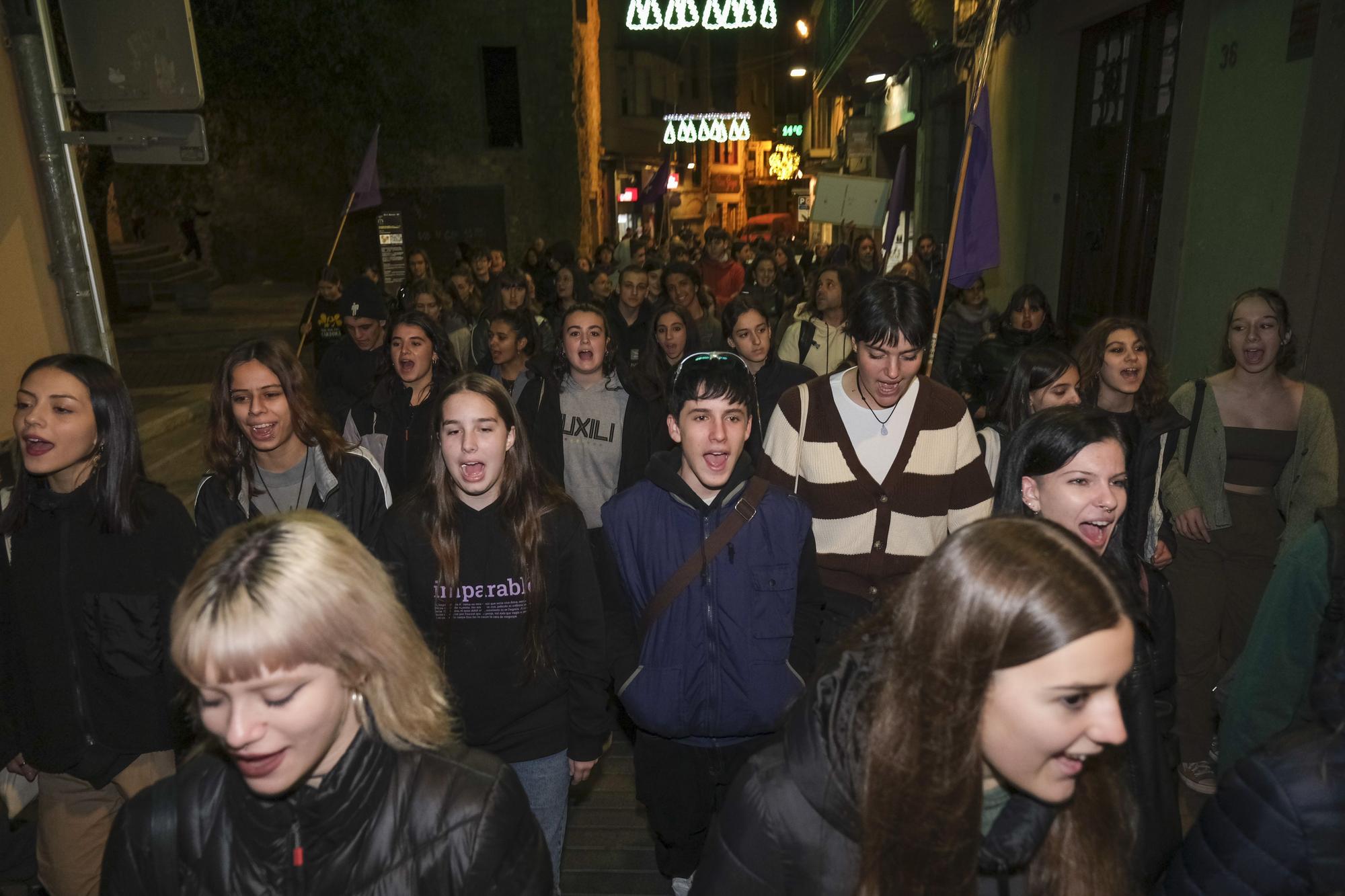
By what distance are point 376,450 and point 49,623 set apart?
2.04 metres

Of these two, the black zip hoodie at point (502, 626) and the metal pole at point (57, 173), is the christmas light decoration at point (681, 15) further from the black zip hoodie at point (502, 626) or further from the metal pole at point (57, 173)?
the black zip hoodie at point (502, 626)

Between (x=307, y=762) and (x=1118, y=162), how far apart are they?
8831 millimetres

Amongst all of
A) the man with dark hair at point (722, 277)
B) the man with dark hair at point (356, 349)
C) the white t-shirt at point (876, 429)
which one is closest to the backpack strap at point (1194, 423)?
the white t-shirt at point (876, 429)

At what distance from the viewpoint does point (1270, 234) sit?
5848 mm

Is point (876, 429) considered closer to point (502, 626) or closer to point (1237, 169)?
point (502, 626)

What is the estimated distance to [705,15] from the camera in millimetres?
27297

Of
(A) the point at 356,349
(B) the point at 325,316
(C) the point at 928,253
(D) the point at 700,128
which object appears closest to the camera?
(A) the point at 356,349

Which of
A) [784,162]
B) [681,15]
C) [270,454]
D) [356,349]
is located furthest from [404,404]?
[784,162]

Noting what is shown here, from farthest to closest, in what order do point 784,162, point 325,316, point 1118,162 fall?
point 784,162, point 325,316, point 1118,162

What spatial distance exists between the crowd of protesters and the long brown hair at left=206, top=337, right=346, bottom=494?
2cm

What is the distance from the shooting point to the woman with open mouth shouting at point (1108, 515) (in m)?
2.01

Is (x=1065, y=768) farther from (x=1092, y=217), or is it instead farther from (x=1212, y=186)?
(x=1092, y=217)

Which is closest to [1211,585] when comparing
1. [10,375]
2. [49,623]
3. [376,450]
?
[376,450]

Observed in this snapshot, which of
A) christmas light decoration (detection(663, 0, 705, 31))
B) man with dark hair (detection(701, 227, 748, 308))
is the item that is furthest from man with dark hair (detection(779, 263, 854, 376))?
christmas light decoration (detection(663, 0, 705, 31))
